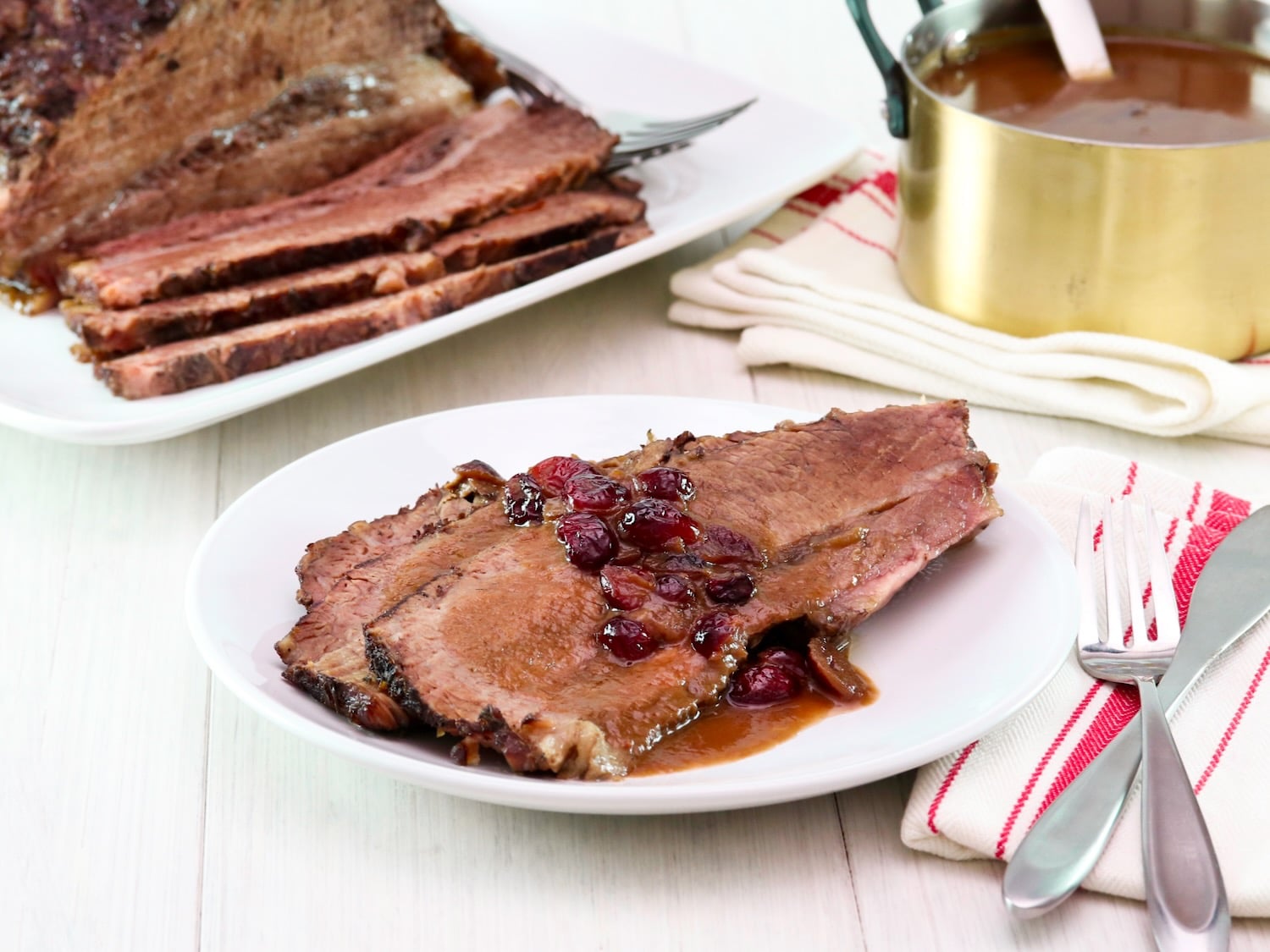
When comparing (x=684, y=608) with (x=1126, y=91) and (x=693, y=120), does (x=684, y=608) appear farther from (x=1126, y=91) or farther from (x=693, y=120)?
(x=693, y=120)

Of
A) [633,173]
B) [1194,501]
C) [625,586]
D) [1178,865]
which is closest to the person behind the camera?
[1178,865]

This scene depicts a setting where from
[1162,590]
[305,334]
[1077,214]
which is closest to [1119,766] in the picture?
[1162,590]

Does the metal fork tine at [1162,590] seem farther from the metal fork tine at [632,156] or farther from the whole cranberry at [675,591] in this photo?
the metal fork tine at [632,156]

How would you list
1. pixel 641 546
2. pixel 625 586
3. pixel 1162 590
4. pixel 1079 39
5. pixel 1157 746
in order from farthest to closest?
pixel 1079 39, pixel 1162 590, pixel 641 546, pixel 625 586, pixel 1157 746

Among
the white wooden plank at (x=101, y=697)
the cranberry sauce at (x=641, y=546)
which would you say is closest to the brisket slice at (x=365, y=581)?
the cranberry sauce at (x=641, y=546)

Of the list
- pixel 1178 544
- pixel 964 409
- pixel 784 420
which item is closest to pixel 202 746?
pixel 784 420

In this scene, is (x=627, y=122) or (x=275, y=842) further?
(x=627, y=122)
